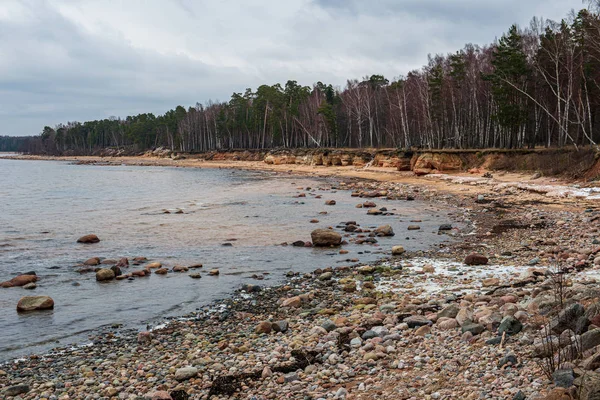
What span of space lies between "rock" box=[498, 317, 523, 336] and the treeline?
2943cm

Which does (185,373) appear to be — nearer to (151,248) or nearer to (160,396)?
(160,396)

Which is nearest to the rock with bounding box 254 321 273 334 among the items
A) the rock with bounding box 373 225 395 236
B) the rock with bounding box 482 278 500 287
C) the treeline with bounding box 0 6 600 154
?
the rock with bounding box 482 278 500 287

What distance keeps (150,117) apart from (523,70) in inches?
6027

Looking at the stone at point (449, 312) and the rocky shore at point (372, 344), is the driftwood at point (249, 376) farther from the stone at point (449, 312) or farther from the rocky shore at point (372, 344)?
the stone at point (449, 312)

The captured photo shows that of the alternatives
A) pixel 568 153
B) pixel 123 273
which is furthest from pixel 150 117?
pixel 123 273

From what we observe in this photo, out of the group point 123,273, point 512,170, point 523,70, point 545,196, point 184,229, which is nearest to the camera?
point 123,273

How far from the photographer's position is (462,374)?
18.4ft

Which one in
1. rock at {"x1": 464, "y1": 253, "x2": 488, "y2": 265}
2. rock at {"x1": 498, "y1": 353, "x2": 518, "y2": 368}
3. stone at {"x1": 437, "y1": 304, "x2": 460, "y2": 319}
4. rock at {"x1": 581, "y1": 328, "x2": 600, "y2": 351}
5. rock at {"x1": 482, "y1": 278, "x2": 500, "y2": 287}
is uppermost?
rock at {"x1": 581, "y1": 328, "x2": 600, "y2": 351}

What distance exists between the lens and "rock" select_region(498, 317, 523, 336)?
640cm

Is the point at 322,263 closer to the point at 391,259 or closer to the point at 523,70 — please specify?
the point at 391,259

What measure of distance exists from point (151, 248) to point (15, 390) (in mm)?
12077

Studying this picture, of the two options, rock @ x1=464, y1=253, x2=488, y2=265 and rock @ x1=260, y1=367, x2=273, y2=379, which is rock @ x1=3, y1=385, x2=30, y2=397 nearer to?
rock @ x1=260, y1=367, x2=273, y2=379

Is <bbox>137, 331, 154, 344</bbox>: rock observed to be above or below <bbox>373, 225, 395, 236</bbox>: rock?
below

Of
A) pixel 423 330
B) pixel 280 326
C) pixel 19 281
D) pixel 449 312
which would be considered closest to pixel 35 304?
pixel 19 281
